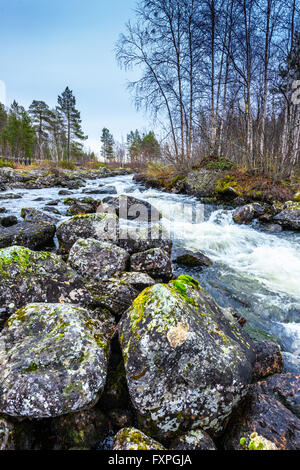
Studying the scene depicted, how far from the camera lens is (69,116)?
124 feet

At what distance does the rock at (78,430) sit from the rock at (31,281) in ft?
3.74

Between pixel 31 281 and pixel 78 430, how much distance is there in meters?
1.52

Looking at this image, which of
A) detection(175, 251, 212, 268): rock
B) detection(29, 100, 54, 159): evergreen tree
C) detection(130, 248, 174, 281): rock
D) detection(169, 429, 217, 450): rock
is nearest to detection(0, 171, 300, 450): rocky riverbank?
detection(169, 429, 217, 450): rock

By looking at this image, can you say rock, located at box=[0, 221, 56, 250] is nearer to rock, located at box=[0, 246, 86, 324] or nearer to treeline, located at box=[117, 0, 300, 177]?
rock, located at box=[0, 246, 86, 324]

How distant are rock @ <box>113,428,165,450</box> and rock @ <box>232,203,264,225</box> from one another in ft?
24.0

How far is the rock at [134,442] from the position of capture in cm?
128

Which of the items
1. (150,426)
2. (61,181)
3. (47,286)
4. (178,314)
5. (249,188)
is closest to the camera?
(150,426)

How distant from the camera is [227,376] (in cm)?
156

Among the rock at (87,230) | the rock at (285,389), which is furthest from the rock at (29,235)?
the rock at (285,389)

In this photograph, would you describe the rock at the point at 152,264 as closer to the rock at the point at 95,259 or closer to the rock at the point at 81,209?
the rock at the point at 95,259

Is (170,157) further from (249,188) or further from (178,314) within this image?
(178,314)

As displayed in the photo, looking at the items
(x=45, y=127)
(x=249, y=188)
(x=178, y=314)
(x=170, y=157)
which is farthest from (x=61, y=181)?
(x=45, y=127)

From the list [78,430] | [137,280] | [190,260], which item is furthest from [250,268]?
[78,430]

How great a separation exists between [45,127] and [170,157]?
38607mm
